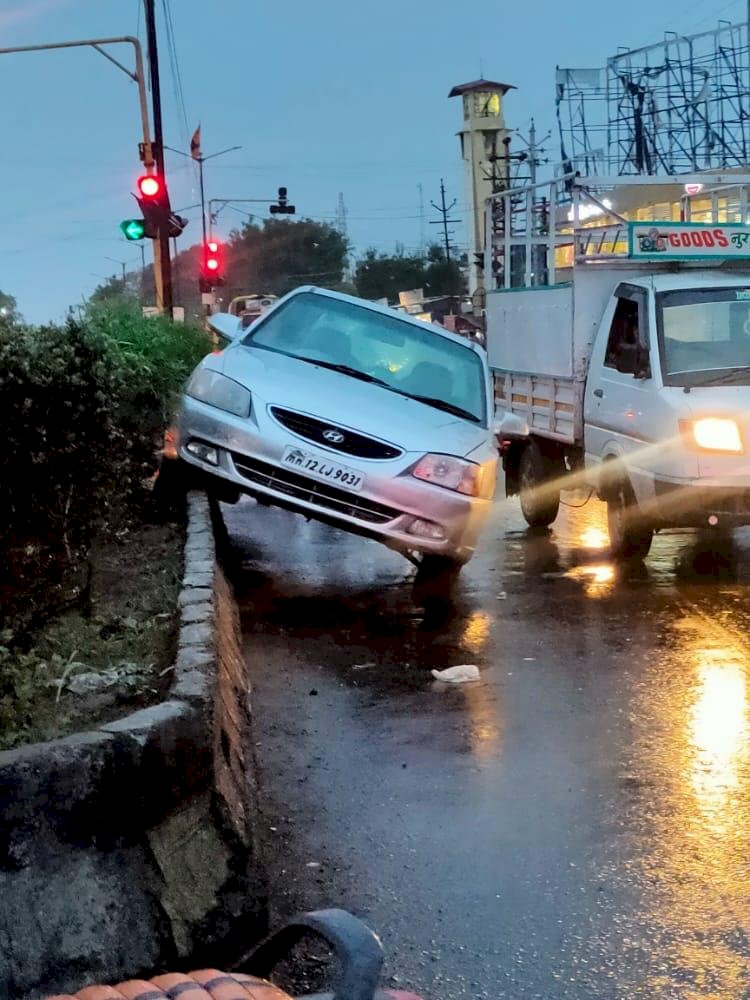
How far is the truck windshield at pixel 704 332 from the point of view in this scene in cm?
939

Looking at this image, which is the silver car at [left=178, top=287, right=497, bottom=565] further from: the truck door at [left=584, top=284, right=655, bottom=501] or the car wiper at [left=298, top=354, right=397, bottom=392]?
Answer: the truck door at [left=584, top=284, right=655, bottom=501]

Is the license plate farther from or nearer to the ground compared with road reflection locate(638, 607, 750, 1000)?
farther from the ground

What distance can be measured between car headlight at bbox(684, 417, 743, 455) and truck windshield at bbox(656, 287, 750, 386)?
608 mm

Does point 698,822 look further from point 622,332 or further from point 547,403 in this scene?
point 547,403

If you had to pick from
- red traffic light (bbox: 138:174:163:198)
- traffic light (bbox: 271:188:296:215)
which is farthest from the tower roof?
red traffic light (bbox: 138:174:163:198)

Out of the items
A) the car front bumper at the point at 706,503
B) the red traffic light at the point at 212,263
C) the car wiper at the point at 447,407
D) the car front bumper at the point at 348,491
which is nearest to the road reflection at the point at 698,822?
the car front bumper at the point at 706,503

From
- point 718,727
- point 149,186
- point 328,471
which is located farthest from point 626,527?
point 149,186

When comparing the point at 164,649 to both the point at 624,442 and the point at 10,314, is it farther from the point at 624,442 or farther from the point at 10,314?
the point at 624,442

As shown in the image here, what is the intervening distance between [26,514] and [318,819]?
181cm

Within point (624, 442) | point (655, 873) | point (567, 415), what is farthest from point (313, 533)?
point (655, 873)

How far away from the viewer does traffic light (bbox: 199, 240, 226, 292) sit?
32388mm

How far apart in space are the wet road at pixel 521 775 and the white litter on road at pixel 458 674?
7 centimetres

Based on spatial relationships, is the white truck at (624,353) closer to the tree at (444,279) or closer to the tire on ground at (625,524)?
the tire on ground at (625,524)

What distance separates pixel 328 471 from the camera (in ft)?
26.8
